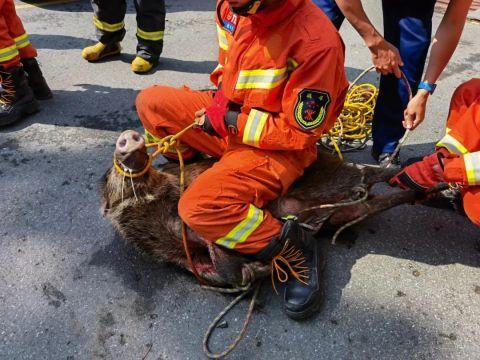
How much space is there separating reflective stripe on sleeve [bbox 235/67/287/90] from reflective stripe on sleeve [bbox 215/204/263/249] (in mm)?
633

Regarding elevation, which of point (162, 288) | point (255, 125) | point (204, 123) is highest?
point (255, 125)

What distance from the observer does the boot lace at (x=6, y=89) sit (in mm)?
3340

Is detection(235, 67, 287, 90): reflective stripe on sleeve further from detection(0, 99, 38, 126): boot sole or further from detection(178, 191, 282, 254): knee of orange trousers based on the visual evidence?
detection(0, 99, 38, 126): boot sole

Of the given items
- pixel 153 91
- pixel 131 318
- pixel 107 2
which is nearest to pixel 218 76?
pixel 153 91

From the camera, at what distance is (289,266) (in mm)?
2174

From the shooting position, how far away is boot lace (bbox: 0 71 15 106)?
3.34 metres

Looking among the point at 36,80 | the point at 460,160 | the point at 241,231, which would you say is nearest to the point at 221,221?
the point at 241,231

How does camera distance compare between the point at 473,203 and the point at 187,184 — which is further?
the point at 187,184

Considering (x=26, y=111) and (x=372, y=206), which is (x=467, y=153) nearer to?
(x=372, y=206)

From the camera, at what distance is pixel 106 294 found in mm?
2246

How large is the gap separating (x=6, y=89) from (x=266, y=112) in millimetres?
2535

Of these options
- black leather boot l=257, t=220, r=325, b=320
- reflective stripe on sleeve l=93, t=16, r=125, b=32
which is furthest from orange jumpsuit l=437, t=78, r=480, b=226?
reflective stripe on sleeve l=93, t=16, r=125, b=32

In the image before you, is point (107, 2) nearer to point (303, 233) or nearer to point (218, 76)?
point (218, 76)

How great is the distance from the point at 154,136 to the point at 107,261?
0.84m
